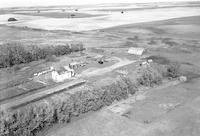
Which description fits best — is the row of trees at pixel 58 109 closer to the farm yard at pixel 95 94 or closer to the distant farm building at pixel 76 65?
the farm yard at pixel 95 94

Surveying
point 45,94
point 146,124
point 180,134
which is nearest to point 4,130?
point 45,94

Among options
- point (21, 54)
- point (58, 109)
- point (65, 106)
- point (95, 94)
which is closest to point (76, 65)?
point (21, 54)

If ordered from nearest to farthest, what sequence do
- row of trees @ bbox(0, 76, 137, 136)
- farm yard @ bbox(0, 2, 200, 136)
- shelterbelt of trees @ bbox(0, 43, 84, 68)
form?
row of trees @ bbox(0, 76, 137, 136) → farm yard @ bbox(0, 2, 200, 136) → shelterbelt of trees @ bbox(0, 43, 84, 68)

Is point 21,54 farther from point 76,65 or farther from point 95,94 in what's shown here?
point 95,94

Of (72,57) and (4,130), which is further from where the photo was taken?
(72,57)

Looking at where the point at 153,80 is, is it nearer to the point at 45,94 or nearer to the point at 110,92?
the point at 110,92

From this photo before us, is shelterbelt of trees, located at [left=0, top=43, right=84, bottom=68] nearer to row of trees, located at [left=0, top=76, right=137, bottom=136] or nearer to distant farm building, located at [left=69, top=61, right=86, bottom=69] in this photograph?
distant farm building, located at [left=69, top=61, right=86, bottom=69]

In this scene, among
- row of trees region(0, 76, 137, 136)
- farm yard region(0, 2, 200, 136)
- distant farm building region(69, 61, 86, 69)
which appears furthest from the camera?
distant farm building region(69, 61, 86, 69)

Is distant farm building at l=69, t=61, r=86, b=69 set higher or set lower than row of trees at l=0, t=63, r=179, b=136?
higher

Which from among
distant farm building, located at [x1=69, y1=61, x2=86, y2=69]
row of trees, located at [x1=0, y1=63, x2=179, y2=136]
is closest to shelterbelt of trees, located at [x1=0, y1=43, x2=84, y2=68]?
distant farm building, located at [x1=69, y1=61, x2=86, y2=69]

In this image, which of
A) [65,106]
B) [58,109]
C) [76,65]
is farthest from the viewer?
[76,65]

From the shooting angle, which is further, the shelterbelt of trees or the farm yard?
the shelterbelt of trees
